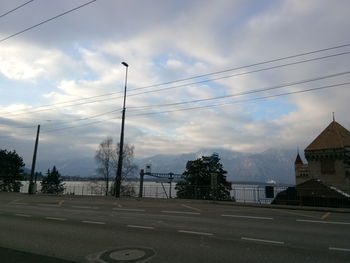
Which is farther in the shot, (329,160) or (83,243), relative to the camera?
(329,160)

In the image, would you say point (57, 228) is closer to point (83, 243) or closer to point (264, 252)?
point (83, 243)

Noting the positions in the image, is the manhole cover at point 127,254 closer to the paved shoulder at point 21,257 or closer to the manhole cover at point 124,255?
the manhole cover at point 124,255

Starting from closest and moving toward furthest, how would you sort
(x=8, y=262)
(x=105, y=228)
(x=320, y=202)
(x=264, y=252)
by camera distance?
1. (x=8, y=262)
2. (x=264, y=252)
3. (x=105, y=228)
4. (x=320, y=202)

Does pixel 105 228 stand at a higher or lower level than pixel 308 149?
lower

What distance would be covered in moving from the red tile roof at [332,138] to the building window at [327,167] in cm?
261

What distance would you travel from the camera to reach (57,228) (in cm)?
1188

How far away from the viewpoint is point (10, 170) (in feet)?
228

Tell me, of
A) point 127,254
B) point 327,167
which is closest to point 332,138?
point 327,167

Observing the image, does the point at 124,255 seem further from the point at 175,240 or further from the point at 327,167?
the point at 327,167

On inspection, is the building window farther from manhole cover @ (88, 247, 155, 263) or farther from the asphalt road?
manhole cover @ (88, 247, 155, 263)

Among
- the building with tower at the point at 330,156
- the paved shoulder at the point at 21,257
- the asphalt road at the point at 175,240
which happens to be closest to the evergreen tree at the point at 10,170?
the building with tower at the point at 330,156

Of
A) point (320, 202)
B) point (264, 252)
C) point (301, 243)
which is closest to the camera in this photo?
point (264, 252)

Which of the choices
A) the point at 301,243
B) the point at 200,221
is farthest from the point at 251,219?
the point at 301,243

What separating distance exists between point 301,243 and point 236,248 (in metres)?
1.88
